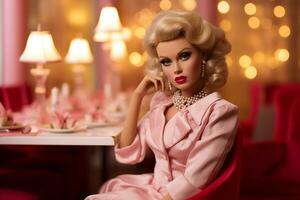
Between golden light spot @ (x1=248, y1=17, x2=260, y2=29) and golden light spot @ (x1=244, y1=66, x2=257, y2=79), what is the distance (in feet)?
1.59

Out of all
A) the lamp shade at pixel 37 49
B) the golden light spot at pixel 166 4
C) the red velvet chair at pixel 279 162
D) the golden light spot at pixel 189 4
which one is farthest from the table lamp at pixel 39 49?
the golden light spot at pixel 189 4

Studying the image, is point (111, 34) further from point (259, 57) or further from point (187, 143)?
point (187, 143)

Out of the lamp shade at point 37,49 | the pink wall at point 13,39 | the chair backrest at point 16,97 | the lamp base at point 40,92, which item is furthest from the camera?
the pink wall at point 13,39

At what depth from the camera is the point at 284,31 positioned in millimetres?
6539

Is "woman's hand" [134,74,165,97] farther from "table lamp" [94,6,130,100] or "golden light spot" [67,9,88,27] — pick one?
"golden light spot" [67,9,88,27]

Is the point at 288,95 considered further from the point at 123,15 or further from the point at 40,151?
the point at 123,15

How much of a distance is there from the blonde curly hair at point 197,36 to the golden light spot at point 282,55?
14.8 ft

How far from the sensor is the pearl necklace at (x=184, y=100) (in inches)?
86.2

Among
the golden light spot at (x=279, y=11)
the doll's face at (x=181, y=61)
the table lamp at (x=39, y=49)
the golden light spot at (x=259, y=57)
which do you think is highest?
the doll's face at (x=181, y=61)

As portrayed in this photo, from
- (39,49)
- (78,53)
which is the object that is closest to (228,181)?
(39,49)

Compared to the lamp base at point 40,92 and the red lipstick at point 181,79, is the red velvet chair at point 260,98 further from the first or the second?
the red lipstick at point 181,79

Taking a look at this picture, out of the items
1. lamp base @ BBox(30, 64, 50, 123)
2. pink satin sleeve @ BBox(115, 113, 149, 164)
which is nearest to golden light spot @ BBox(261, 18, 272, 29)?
lamp base @ BBox(30, 64, 50, 123)

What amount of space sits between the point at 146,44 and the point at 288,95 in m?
1.71

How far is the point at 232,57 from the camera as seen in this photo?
21.7 ft
